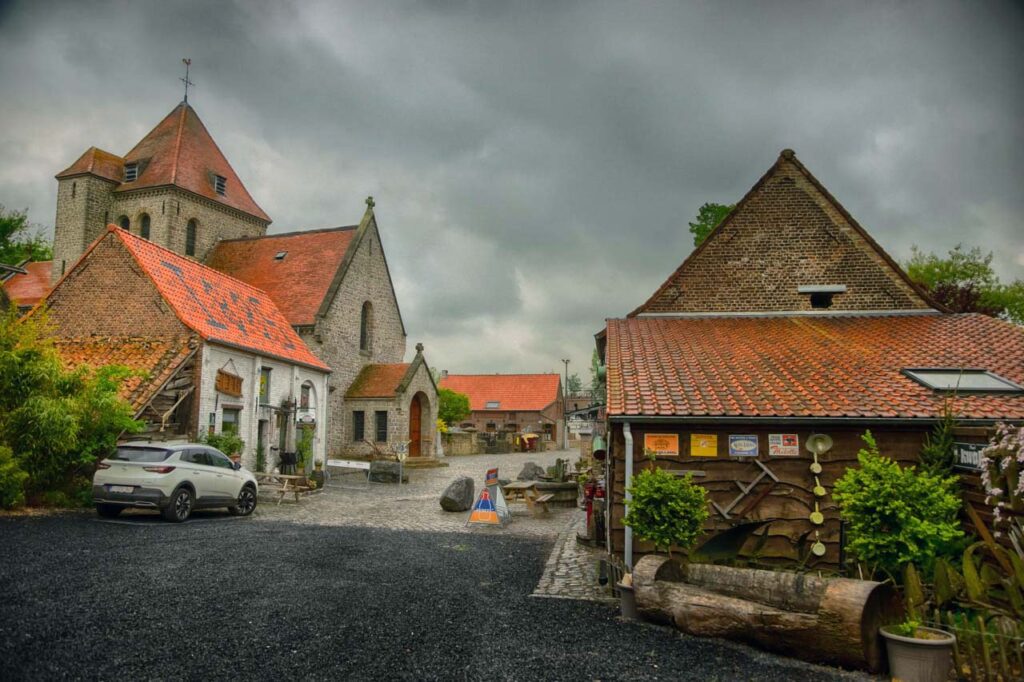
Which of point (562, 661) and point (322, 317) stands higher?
point (322, 317)

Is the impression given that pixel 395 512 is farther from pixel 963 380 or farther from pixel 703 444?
pixel 963 380

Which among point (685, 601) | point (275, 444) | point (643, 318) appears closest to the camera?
point (685, 601)

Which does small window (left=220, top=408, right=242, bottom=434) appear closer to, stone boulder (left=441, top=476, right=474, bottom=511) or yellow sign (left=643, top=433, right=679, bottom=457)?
stone boulder (left=441, top=476, right=474, bottom=511)

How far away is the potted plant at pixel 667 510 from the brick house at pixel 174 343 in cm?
1396

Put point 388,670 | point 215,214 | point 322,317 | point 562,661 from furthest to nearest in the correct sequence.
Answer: point 215,214, point 322,317, point 562,661, point 388,670

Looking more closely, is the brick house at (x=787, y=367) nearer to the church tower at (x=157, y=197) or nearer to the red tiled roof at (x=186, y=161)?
the church tower at (x=157, y=197)

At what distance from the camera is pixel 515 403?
74125 millimetres

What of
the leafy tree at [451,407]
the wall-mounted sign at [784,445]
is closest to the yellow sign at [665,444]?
the wall-mounted sign at [784,445]

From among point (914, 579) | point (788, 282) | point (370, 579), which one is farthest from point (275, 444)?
point (914, 579)

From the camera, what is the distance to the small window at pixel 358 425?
1352 inches

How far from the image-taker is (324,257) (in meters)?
35.1

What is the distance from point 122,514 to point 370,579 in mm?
8932

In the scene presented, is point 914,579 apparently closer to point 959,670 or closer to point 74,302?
point 959,670

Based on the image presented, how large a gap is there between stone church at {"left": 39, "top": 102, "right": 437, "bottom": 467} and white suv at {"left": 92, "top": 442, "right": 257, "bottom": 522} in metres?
14.7
